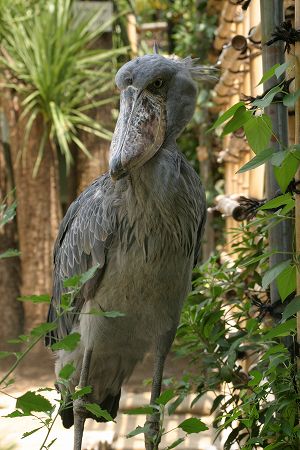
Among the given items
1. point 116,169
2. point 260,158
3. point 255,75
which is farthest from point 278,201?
point 255,75

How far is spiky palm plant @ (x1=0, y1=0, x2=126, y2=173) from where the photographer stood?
15.5 ft

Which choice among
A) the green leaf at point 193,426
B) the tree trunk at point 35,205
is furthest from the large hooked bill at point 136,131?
the tree trunk at point 35,205

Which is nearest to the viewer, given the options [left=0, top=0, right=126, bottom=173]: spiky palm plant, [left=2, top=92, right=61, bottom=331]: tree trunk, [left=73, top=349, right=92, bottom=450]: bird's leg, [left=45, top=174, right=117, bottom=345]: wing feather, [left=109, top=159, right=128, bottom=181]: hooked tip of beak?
[left=109, top=159, right=128, bottom=181]: hooked tip of beak

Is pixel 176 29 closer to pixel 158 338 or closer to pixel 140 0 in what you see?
pixel 140 0

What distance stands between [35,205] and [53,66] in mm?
925

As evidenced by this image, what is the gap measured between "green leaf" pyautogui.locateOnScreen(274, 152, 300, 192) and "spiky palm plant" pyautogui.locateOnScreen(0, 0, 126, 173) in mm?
3695

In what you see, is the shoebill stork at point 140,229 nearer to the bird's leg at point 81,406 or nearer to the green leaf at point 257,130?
the bird's leg at point 81,406

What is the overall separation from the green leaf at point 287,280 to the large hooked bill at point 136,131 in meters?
0.35

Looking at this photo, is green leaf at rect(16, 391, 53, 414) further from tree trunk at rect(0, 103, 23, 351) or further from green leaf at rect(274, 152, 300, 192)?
tree trunk at rect(0, 103, 23, 351)

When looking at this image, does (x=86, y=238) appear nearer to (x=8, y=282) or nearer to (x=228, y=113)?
(x=228, y=113)

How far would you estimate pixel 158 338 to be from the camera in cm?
168

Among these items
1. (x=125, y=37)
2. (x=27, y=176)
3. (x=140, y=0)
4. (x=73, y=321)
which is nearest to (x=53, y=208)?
(x=27, y=176)

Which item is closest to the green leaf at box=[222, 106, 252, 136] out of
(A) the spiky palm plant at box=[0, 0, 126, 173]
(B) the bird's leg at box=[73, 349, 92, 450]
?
(B) the bird's leg at box=[73, 349, 92, 450]

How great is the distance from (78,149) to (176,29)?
3.73 feet
